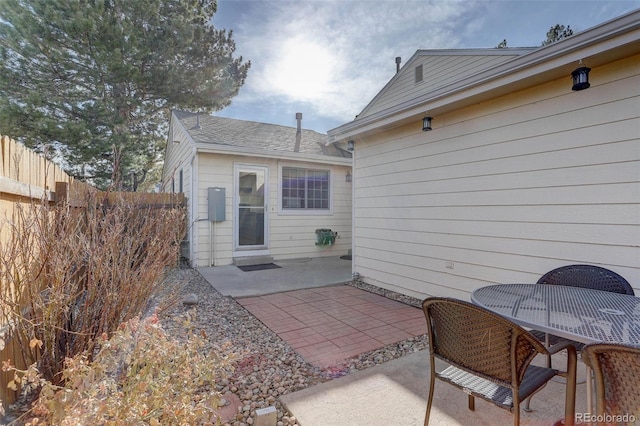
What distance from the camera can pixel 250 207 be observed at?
24.9 feet

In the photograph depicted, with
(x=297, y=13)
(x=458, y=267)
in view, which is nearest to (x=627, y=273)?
(x=458, y=267)

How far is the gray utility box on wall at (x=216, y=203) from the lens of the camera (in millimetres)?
6949

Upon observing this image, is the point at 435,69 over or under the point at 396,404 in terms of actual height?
over

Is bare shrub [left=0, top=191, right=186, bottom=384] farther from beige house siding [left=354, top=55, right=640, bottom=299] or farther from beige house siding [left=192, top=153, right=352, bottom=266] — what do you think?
beige house siding [left=192, top=153, right=352, bottom=266]

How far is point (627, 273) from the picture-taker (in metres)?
2.65

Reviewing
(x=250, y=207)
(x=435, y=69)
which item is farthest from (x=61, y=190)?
(x=435, y=69)

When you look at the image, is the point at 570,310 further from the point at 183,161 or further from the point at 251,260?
the point at 183,161

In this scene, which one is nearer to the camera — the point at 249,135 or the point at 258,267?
the point at 258,267

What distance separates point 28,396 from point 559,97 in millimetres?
4873

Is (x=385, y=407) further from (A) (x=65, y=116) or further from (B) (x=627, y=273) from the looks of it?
(A) (x=65, y=116)

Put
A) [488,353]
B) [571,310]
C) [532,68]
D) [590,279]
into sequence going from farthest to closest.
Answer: [532,68] → [590,279] → [571,310] → [488,353]

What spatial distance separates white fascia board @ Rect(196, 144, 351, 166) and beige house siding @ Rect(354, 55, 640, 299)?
287 cm

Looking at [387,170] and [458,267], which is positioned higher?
[387,170]

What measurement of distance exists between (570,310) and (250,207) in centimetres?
664
